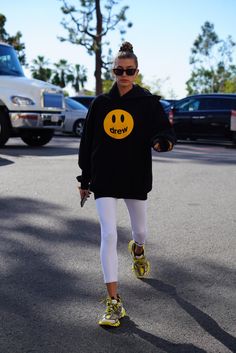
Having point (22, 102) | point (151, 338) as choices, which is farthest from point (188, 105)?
point (151, 338)

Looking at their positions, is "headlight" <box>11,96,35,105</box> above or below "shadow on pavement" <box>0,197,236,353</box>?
above

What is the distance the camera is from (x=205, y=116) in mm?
19141

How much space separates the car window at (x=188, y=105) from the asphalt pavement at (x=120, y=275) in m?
10.9

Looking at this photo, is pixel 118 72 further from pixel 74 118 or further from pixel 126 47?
pixel 74 118

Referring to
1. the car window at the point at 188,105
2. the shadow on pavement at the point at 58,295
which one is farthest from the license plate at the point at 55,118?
the shadow on pavement at the point at 58,295

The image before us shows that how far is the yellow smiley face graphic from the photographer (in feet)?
12.6

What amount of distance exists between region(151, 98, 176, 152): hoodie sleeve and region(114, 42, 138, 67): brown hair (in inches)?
12.8

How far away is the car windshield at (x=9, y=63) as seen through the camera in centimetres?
1426

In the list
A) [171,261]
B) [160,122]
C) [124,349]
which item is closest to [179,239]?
[171,261]

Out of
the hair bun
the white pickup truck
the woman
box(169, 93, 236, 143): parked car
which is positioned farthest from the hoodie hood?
box(169, 93, 236, 143): parked car

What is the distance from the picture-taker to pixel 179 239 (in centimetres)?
583

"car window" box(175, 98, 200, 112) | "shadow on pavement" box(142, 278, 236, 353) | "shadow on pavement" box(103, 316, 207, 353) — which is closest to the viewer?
"shadow on pavement" box(103, 316, 207, 353)

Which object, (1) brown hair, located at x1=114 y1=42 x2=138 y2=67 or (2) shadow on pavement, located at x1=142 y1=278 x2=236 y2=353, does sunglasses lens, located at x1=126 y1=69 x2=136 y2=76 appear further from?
(2) shadow on pavement, located at x1=142 y1=278 x2=236 y2=353

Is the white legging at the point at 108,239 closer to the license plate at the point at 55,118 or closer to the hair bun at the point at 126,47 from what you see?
the hair bun at the point at 126,47
